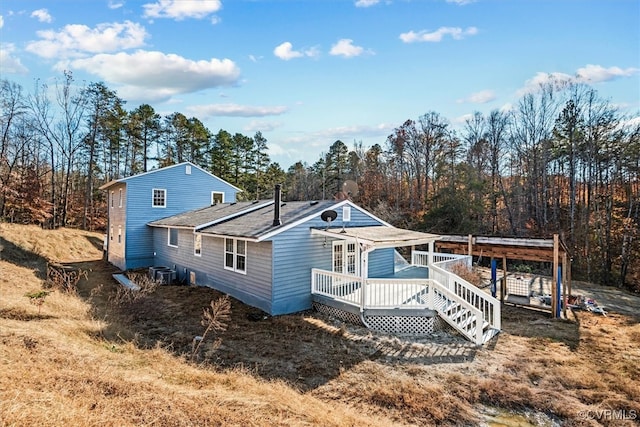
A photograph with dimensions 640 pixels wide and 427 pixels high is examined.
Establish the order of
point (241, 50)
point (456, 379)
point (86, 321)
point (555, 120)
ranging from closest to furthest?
point (456, 379)
point (86, 321)
point (241, 50)
point (555, 120)

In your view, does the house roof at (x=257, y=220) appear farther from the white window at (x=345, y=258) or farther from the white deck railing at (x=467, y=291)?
the white deck railing at (x=467, y=291)

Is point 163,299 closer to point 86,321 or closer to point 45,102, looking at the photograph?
point 86,321

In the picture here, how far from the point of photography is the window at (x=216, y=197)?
68.2ft

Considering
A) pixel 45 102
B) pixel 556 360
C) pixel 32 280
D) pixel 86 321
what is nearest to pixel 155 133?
pixel 45 102

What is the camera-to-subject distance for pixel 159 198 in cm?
1892

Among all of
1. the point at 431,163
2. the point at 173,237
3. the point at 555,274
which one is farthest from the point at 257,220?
the point at 431,163

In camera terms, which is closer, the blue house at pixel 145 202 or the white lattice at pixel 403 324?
the white lattice at pixel 403 324

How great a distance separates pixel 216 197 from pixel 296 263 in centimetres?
1217

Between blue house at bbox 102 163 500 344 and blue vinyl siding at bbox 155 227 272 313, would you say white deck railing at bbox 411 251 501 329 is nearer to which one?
blue house at bbox 102 163 500 344

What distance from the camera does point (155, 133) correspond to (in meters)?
33.8

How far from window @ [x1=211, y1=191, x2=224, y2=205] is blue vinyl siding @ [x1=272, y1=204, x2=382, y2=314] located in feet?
37.5

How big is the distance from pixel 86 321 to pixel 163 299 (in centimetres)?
383

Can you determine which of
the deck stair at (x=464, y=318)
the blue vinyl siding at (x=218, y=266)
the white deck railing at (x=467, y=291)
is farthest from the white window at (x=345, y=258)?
the deck stair at (x=464, y=318)

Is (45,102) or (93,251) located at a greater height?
(45,102)
